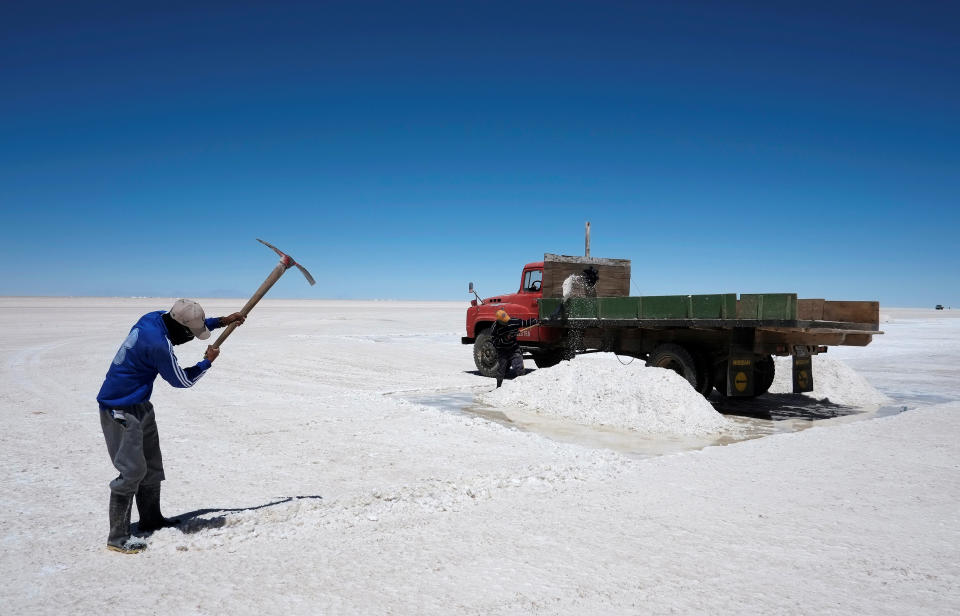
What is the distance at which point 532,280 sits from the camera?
14625 mm

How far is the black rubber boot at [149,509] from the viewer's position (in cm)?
468

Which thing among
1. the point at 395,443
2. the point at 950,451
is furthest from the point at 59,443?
the point at 950,451

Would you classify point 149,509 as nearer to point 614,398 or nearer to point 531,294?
point 614,398

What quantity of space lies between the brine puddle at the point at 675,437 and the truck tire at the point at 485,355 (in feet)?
7.93

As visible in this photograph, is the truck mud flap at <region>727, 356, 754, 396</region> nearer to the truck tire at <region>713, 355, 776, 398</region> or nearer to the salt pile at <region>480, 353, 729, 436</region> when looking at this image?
the truck tire at <region>713, 355, 776, 398</region>

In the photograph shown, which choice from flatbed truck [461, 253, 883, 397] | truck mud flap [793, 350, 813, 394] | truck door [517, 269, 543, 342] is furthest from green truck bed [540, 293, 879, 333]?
truck door [517, 269, 543, 342]

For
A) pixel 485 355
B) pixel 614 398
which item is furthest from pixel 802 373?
pixel 485 355

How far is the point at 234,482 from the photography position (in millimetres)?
6238

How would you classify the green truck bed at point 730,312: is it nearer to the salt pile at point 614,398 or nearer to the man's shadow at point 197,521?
the salt pile at point 614,398

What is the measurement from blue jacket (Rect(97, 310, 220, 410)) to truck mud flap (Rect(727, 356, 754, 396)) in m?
8.36

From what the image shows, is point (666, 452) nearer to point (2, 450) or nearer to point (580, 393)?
point (580, 393)

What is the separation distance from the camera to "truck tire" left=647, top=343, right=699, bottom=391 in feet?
35.7

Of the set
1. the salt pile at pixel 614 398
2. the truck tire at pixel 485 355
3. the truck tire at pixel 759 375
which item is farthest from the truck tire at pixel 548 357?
the truck tire at pixel 759 375

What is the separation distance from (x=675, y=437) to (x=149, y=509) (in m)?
6.64
